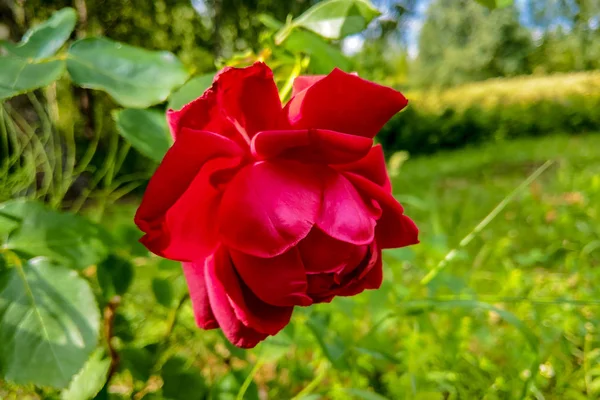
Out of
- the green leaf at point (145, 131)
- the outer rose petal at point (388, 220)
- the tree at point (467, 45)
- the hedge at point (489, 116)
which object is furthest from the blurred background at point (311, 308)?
the tree at point (467, 45)

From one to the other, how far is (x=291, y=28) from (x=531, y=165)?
150 inches

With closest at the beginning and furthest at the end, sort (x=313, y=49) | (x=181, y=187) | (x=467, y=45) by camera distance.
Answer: (x=181, y=187), (x=313, y=49), (x=467, y=45)

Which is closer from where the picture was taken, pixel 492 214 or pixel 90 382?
pixel 90 382

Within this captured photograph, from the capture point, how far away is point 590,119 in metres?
6.50

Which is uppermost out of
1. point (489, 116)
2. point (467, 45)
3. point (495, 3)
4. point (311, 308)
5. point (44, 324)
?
point (495, 3)

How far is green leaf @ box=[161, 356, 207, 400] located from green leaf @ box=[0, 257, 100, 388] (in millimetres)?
131

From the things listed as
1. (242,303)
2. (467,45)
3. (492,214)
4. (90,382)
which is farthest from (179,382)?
(467,45)

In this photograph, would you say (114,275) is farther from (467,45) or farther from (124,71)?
(467,45)

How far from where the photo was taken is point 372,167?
0.24 meters

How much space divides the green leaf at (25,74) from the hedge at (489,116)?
540 centimetres

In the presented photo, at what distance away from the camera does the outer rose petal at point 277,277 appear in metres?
0.20

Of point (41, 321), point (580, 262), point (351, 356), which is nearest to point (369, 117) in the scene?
point (41, 321)

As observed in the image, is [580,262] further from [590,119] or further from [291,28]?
[590,119]

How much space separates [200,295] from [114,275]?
0.15 metres
